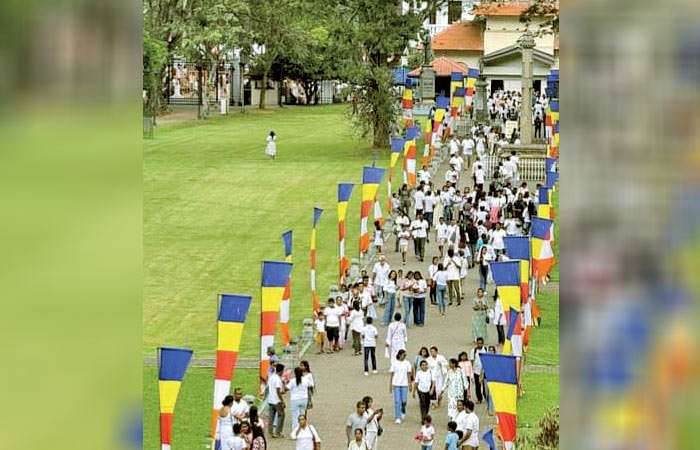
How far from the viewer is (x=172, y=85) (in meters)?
75.6

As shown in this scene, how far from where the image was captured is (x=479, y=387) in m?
20.5

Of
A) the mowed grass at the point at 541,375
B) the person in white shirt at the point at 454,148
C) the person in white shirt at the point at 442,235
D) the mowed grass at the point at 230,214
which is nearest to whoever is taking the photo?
the mowed grass at the point at 541,375

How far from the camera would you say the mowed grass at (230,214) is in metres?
27.1

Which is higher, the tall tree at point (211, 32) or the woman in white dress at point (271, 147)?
the tall tree at point (211, 32)

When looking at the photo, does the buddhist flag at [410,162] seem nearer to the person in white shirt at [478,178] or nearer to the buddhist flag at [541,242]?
the person in white shirt at [478,178]

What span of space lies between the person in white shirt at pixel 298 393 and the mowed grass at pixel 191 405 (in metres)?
1.21

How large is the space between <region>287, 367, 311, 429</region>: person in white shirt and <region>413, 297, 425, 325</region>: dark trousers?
7099 mm

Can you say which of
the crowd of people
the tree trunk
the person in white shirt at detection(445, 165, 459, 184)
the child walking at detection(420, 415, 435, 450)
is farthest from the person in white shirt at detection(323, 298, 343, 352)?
the tree trunk

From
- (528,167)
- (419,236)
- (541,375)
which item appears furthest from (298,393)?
(528,167)

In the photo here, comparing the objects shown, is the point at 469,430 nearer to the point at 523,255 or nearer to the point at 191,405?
the point at 191,405

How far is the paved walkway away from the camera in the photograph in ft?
61.6

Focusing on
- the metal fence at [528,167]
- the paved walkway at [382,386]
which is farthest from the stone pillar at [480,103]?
the paved walkway at [382,386]
